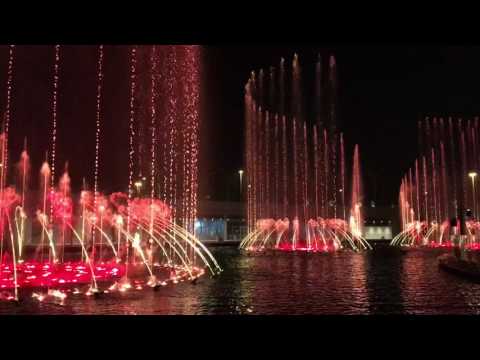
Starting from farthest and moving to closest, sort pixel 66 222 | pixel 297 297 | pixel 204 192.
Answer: pixel 204 192, pixel 66 222, pixel 297 297

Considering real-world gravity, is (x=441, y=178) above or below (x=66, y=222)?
above

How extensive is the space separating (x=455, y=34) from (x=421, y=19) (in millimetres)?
505

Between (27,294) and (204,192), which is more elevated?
(204,192)

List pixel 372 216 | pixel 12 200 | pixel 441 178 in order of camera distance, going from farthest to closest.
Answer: pixel 372 216 < pixel 441 178 < pixel 12 200

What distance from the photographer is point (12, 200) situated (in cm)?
4228

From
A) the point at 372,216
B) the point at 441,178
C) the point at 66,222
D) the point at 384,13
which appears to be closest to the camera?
the point at 384,13
